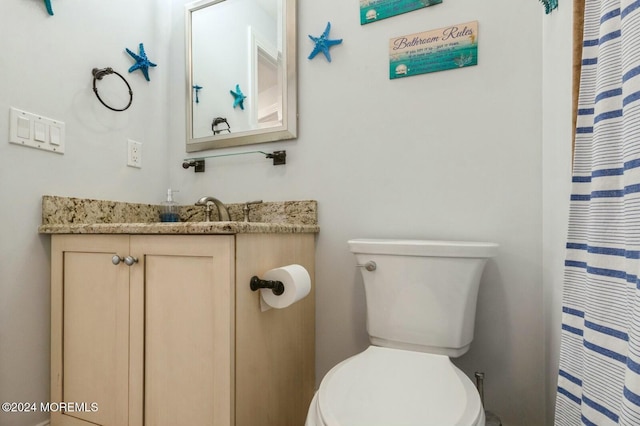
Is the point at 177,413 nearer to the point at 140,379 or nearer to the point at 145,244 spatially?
the point at 140,379

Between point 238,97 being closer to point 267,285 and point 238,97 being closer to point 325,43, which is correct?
point 325,43

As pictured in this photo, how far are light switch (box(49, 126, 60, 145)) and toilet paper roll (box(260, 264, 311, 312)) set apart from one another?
0.96 meters

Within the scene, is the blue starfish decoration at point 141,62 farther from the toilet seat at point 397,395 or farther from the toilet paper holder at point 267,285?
the toilet seat at point 397,395

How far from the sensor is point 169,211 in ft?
5.24

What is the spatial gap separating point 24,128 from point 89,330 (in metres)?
0.72

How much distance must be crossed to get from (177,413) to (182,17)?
1777mm

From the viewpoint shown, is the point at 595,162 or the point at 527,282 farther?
the point at 527,282

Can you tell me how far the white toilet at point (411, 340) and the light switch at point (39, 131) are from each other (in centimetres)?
116

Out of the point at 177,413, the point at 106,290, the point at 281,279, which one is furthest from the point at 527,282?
the point at 106,290

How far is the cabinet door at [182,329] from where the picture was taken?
32.5 inches

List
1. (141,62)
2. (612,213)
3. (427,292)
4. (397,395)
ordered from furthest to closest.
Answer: (141,62)
(427,292)
(397,395)
(612,213)

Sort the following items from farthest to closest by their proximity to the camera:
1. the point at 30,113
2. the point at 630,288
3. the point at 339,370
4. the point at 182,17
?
the point at 182,17, the point at 30,113, the point at 339,370, the point at 630,288

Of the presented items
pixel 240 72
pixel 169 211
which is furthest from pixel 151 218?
pixel 240 72

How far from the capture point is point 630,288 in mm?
423
